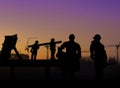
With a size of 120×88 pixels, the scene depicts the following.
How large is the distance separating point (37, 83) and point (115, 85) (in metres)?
2.21

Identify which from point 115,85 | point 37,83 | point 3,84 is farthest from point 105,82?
point 3,84

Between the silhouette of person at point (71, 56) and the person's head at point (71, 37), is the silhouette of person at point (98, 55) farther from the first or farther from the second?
the person's head at point (71, 37)

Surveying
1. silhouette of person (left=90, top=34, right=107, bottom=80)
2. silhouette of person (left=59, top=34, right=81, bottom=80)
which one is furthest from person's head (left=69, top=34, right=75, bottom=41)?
silhouette of person (left=90, top=34, right=107, bottom=80)

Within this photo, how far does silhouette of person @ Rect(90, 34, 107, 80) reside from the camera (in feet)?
56.9

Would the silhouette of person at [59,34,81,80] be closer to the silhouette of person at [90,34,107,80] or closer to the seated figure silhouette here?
the seated figure silhouette

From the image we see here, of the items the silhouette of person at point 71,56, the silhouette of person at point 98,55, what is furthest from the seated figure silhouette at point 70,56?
the silhouette of person at point 98,55

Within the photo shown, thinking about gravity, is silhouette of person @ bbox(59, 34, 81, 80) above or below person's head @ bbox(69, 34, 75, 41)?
below

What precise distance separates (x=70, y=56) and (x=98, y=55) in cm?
138

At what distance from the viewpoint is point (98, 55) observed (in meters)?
17.5

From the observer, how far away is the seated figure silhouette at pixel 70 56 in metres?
16.5

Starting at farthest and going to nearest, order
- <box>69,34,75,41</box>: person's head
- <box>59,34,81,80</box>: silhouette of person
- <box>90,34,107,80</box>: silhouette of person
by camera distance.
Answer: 1. <box>90,34,107,80</box>: silhouette of person
2. <box>59,34,81,80</box>: silhouette of person
3. <box>69,34,75,41</box>: person's head

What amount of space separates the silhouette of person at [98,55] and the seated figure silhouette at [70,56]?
986mm

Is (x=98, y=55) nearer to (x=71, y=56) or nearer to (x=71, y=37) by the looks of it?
(x=71, y=56)

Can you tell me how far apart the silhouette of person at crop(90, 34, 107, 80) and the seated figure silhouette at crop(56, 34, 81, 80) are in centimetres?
99
